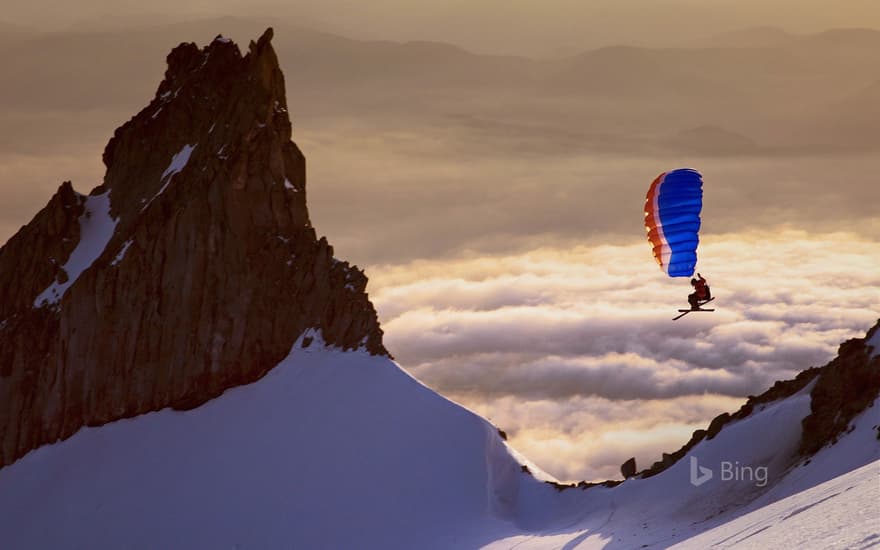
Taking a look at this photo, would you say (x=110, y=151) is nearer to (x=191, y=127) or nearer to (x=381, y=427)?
(x=191, y=127)

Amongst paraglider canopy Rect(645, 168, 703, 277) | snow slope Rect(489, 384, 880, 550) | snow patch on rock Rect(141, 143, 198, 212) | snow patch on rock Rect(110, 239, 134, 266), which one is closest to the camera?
snow slope Rect(489, 384, 880, 550)

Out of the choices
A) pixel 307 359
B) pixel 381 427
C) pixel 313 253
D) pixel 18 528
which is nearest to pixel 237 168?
pixel 313 253

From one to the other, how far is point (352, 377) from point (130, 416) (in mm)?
21726

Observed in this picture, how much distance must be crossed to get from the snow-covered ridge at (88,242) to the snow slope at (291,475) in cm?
1500

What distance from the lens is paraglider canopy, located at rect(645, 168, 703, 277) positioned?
253 feet

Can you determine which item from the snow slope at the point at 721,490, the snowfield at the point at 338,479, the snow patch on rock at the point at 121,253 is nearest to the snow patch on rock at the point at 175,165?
the snow patch on rock at the point at 121,253

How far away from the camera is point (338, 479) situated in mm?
111500

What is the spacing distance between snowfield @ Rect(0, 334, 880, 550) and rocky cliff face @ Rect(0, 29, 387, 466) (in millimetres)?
2755

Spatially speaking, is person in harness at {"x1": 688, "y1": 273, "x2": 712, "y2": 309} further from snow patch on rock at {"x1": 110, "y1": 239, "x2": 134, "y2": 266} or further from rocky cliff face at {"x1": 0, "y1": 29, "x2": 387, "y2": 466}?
snow patch on rock at {"x1": 110, "y1": 239, "x2": 134, "y2": 266}

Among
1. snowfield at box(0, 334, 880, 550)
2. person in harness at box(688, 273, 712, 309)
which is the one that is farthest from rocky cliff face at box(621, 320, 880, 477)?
person in harness at box(688, 273, 712, 309)

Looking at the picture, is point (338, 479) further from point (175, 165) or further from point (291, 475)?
point (175, 165)

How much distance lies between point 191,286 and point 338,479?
83.8 ft

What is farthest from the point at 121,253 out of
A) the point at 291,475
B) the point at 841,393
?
the point at 841,393

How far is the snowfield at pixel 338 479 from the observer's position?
87500 mm
